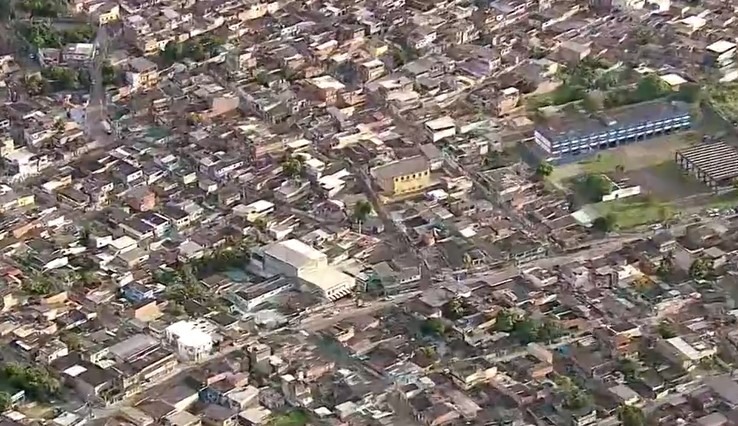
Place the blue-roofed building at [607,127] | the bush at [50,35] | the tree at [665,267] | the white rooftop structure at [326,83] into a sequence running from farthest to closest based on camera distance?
1. the bush at [50,35]
2. the white rooftop structure at [326,83]
3. the blue-roofed building at [607,127]
4. the tree at [665,267]

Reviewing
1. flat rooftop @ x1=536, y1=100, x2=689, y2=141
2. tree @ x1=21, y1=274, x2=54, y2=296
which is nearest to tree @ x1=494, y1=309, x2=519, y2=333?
flat rooftop @ x1=536, y1=100, x2=689, y2=141

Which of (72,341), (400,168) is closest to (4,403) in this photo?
(72,341)

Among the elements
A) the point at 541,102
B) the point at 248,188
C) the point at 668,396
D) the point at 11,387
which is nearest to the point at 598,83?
the point at 541,102

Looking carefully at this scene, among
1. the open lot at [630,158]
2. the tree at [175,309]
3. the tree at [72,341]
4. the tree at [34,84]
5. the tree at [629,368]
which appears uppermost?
the tree at [34,84]

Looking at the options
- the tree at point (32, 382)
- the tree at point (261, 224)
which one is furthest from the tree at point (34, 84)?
the tree at point (32, 382)

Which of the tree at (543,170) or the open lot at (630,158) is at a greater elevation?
the tree at (543,170)

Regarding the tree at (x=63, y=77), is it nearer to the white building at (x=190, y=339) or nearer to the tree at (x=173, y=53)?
the tree at (x=173, y=53)

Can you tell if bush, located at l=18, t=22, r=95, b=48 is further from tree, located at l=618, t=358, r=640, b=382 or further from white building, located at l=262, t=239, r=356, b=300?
tree, located at l=618, t=358, r=640, b=382

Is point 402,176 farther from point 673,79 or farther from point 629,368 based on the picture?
point 673,79
